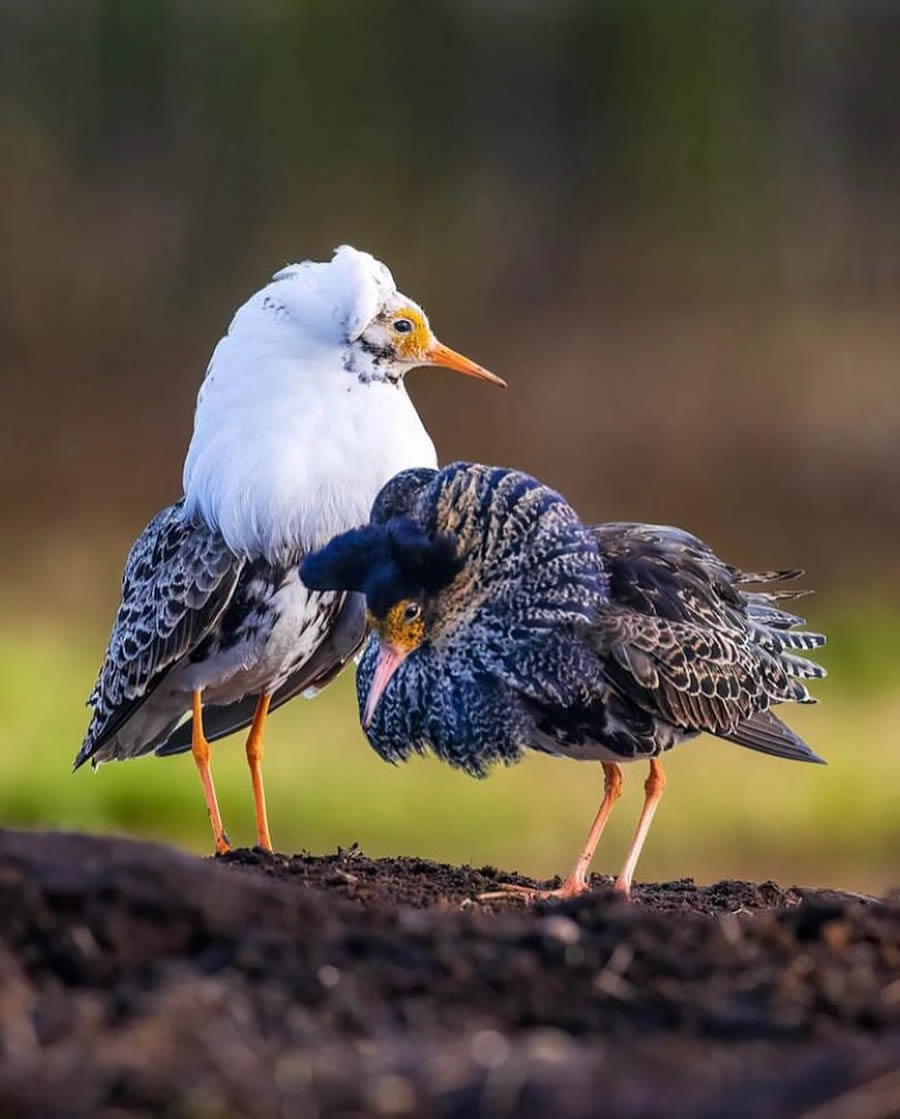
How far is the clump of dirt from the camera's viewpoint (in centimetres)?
252

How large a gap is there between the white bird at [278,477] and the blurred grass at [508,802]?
356 cm

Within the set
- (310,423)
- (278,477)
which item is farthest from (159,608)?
(310,423)

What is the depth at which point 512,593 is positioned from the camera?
4625mm

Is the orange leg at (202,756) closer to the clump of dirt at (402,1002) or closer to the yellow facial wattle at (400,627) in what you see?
the yellow facial wattle at (400,627)

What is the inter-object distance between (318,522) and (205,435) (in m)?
0.51

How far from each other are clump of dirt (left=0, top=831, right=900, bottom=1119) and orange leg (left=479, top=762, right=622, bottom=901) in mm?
929

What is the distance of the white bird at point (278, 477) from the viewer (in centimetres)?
550

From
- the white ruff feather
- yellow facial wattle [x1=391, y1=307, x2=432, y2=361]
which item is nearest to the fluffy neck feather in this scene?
the white ruff feather

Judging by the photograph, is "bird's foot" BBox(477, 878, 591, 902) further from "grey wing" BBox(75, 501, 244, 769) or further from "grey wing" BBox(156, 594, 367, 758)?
"grey wing" BBox(75, 501, 244, 769)

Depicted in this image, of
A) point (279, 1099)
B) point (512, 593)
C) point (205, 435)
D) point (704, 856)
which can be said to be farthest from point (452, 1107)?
point (704, 856)

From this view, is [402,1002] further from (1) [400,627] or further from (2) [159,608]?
(2) [159,608]

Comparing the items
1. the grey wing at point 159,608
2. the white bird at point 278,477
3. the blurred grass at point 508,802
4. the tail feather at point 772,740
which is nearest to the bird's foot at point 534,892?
the tail feather at point 772,740

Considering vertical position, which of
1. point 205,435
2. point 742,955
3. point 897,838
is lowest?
point 742,955

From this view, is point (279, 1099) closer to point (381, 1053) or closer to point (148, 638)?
point (381, 1053)
